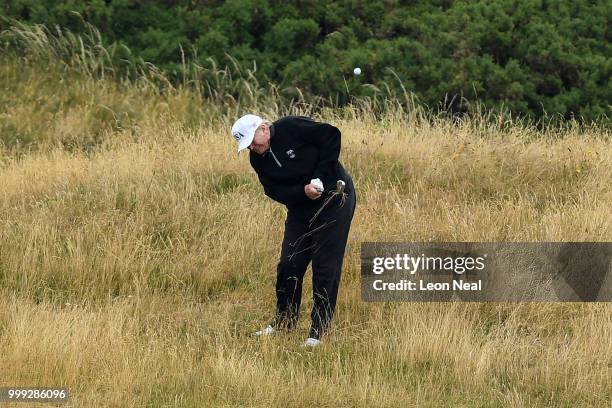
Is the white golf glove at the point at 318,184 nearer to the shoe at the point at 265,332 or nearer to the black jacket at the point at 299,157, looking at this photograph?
the black jacket at the point at 299,157

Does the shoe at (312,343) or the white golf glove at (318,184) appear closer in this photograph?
the white golf glove at (318,184)

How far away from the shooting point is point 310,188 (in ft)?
22.9

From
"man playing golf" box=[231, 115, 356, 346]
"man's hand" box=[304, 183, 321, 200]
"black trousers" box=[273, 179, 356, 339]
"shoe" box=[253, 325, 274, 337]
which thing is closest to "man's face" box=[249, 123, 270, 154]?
"man playing golf" box=[231, 115, 356, 346]

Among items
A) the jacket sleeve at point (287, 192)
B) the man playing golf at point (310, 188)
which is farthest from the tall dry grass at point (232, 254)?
the jacket sleeve at point (287, 192)

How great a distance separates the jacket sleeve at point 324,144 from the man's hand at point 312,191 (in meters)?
0.15

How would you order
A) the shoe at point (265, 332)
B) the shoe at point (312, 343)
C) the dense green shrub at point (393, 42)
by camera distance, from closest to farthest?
the shoe at point (312, 343) → the shoe at point (265, 332) → the dense green shrub at point (393, 42)

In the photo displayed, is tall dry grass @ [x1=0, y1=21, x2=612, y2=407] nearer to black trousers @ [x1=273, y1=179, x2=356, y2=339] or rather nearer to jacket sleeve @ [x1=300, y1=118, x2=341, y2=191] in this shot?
black trousers @ [x1=273, y1=179, x2=356, y2=339]

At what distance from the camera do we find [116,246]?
29.9 feet

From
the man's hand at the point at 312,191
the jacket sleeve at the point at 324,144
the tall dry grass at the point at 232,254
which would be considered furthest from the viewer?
the jacket sleeve at the point at 324,144

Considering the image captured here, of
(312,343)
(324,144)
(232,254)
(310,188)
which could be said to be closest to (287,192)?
(310,188)

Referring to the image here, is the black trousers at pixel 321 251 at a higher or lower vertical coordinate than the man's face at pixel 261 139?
lower

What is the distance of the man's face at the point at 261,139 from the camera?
22.9ft

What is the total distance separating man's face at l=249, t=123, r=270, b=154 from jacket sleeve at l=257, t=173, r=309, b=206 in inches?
10.2

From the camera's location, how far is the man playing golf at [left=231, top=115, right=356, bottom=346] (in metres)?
7.07
